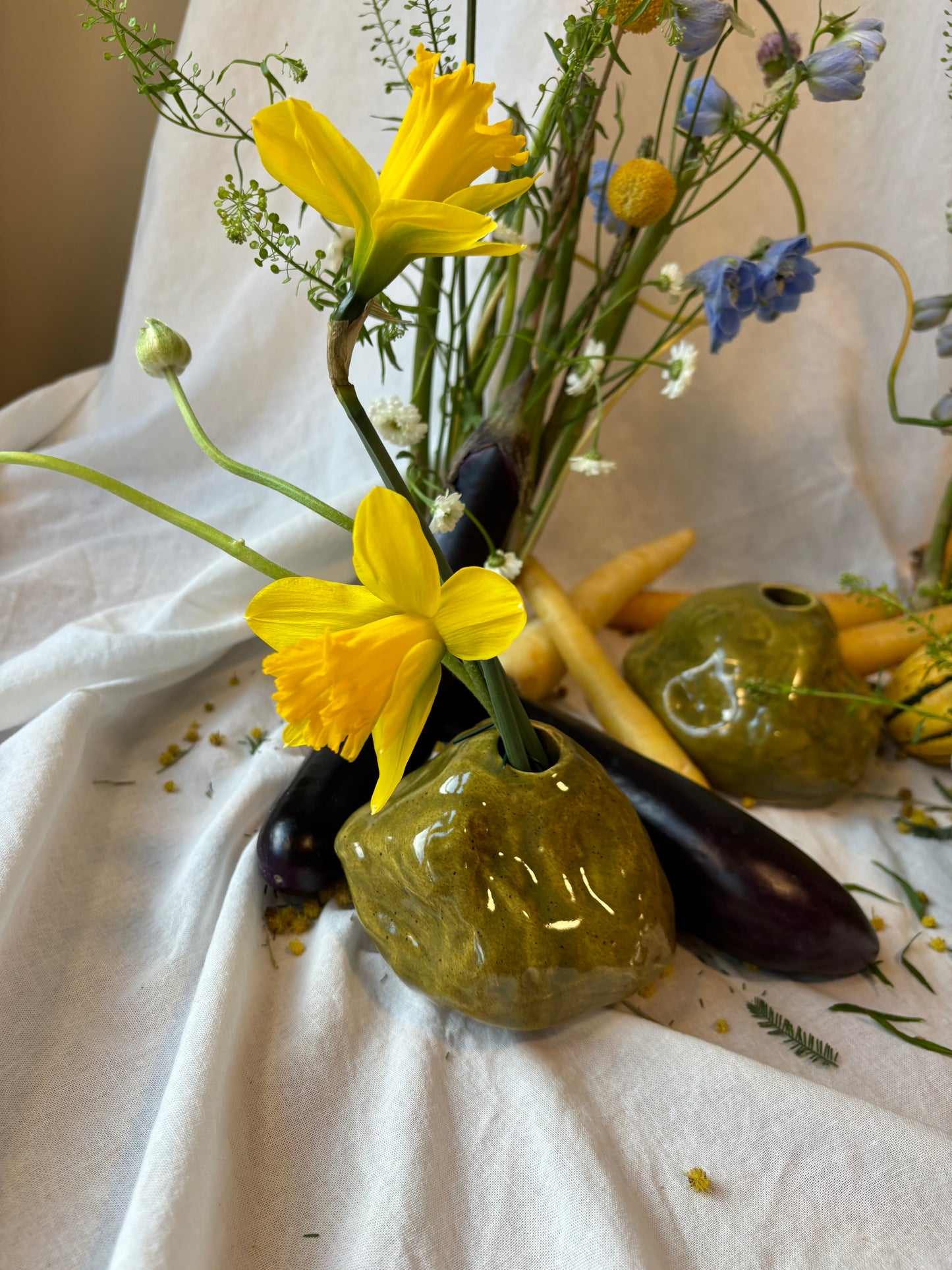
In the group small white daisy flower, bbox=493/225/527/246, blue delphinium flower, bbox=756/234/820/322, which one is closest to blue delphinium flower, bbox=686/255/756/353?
blue delphinium flower, bbox=756/234/820/322

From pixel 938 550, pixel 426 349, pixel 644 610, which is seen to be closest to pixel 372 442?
pixel 426 349

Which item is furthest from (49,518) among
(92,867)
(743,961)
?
(743,961)

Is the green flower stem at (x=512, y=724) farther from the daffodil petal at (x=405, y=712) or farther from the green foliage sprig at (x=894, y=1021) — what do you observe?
the green foliage sprig at (x=894, y=1021)

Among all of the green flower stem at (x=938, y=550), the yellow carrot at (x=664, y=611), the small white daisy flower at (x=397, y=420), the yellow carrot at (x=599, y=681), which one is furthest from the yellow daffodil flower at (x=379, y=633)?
the green flower stem at (x=938, y=550)

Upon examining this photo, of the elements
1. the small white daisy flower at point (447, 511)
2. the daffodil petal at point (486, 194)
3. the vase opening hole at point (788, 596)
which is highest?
the daffodil petal at point (486, 194)

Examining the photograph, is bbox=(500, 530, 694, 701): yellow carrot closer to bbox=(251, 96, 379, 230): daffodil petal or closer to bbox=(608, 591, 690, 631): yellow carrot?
bbox=(608, 591, 690, 631): yellow carrot
